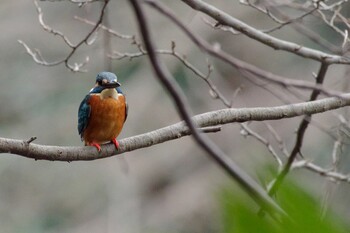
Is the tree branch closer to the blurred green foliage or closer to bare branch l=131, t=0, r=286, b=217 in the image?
bare branch l=131, t=0, r=286, b=217

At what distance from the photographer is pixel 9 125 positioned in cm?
668

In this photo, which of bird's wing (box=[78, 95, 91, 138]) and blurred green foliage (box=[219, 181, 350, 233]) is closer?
blurred green foliage (box=[219, 181, 350, 233])

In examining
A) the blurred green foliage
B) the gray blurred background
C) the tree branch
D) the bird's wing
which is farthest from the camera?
the gray blurred background

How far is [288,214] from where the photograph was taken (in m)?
0.39

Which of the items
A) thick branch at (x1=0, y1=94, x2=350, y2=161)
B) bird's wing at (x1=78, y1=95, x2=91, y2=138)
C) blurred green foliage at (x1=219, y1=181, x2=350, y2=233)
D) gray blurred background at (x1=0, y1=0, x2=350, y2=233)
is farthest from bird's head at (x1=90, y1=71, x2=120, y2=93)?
gray blurred background at (x1=0, y1=0, x2=350, y2=233)

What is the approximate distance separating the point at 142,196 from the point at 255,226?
19.6 ft

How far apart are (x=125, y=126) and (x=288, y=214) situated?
597cm

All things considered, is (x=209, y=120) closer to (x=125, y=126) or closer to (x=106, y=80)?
(x=106, y=80)

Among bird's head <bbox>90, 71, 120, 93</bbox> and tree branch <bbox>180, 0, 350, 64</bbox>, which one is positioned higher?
tree branch <bbox>180, 0, 350, 64</bbox>

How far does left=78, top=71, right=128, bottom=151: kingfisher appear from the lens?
275 cm

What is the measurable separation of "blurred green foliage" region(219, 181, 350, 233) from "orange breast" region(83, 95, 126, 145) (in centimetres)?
235

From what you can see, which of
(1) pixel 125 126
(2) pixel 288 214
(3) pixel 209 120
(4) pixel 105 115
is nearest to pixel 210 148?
(2) pixel 288 214

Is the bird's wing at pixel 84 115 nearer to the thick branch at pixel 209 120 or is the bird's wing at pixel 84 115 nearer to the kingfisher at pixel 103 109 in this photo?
the kingfisher at pixel 103 109

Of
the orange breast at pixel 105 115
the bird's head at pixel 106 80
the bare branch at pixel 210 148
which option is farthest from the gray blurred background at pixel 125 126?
the bare branch at pixel 210 148
